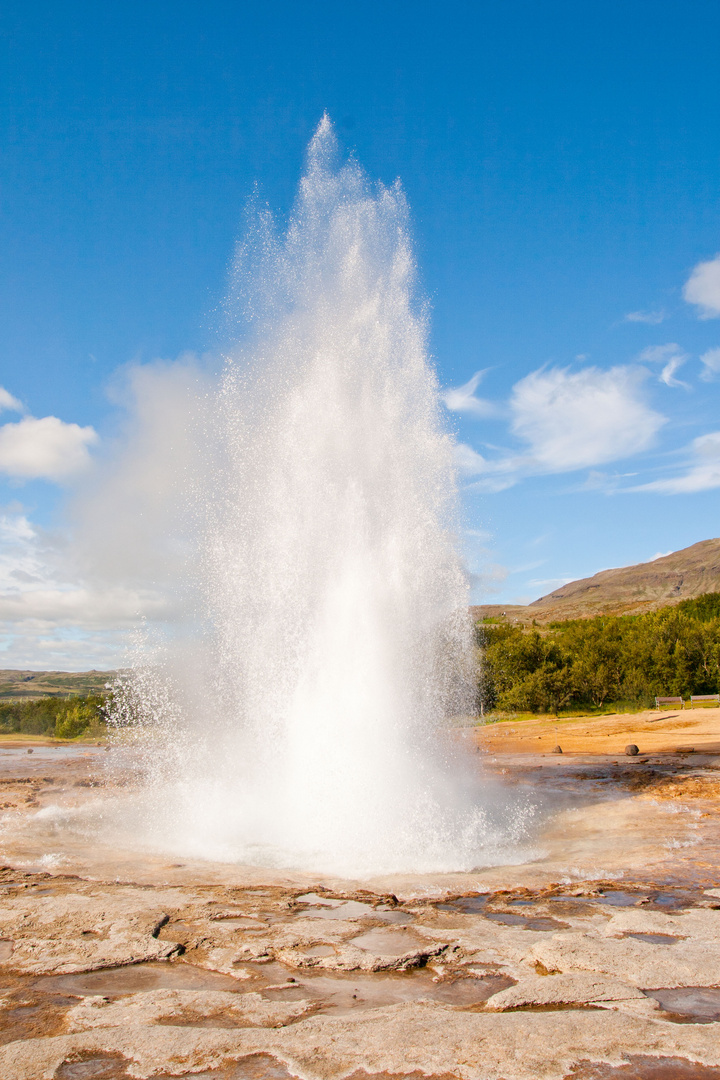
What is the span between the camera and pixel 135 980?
574cm

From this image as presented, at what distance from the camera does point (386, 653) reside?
15219 mm

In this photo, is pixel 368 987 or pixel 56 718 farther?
pixel 56 718

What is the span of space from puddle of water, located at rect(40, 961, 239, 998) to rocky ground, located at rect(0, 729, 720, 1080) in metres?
0.03

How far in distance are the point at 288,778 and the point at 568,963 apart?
8782mm

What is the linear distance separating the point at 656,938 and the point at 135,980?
4.98 metres

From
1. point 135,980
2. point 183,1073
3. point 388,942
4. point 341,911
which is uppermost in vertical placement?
point 183,1073

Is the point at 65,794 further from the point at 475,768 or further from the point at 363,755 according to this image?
the point at 475,768

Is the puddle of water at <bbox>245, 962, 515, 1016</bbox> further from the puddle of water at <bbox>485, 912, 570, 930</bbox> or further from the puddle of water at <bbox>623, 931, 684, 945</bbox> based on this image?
the puddle of water at <bbox>623, 931, 684, 945</bbox>

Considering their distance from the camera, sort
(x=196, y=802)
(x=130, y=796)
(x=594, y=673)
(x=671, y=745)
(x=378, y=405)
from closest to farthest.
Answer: (x=196, y=802), (x=378, y=405), (x=130, y=796), (x=671, y=745), (x=594, y=673)

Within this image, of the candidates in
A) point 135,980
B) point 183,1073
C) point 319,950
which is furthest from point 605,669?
point 183,1073

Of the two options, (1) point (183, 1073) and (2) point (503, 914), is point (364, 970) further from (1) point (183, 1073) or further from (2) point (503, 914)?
Result: (2) point (503, 914)

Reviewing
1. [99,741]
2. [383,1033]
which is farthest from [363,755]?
[99,741]

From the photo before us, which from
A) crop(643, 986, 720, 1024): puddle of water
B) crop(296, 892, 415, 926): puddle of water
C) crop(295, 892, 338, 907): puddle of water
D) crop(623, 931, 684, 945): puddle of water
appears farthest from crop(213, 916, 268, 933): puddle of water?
crop(643, 986, 720, 1024): puddle of water

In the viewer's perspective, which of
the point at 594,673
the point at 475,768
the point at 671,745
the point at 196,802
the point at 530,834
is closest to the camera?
→ the point at 530,834
